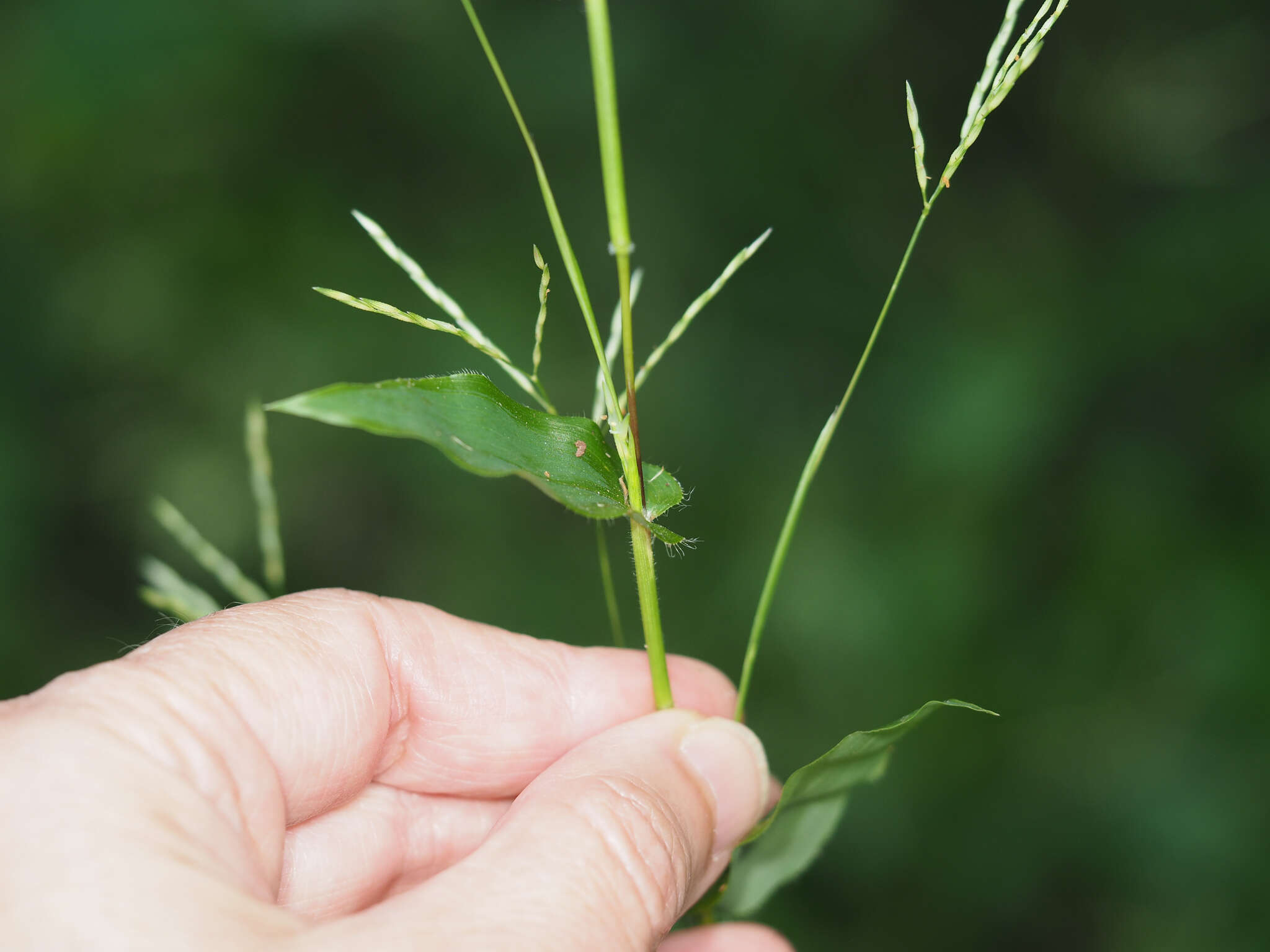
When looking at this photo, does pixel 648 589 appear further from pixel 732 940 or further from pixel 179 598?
pixel 732 940

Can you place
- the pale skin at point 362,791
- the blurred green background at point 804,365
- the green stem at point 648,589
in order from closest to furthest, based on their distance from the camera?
the pale skin at point 362,791
the green stem at point 648,589
the blurred green background at point 804,365

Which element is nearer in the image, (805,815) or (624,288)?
(624,288)

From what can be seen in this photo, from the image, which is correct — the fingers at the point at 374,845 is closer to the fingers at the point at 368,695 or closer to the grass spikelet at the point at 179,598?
the fingers at the point at 368,695

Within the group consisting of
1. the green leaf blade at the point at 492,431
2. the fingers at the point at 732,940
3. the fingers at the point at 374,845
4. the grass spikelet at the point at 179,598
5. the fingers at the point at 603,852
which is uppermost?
the green leaf blade at the point at 492,431

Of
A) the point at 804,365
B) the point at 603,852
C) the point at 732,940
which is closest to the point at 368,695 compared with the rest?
the point at 603,852

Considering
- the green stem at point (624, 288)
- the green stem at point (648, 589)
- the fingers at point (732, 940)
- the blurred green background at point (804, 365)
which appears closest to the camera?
the green stem at point (624, 288)

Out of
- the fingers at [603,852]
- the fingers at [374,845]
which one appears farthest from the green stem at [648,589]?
the fingers at [374,845]
